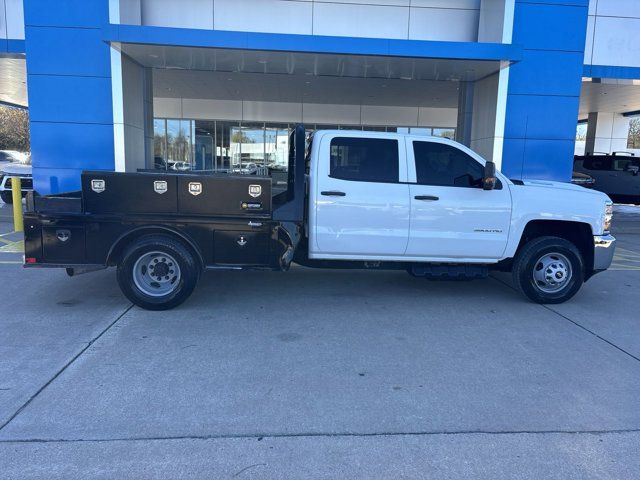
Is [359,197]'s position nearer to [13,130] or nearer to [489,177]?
[489,177]

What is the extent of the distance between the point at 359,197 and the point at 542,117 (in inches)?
327

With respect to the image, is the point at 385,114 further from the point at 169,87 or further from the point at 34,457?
the point at 34,457

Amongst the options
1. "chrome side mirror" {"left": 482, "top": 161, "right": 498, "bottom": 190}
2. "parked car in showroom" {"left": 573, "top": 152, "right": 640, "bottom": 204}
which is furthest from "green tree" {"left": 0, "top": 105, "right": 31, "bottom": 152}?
"chrome side mirror" {"left": 482, "top": 161, "right": 498, "bottom": 190}

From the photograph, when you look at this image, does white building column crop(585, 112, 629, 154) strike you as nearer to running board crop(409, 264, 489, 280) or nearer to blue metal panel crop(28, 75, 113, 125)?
running board crop(409, 264, 489, 280)

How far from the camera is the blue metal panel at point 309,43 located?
34.7 ft

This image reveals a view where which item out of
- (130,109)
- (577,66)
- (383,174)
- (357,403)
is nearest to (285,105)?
(130,109)

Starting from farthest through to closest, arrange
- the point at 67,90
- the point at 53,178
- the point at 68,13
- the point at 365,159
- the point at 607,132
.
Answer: the point at 607,132 → the point at 53,178 → the point at 67,90 → the point at 68,13 → the point at 365,159

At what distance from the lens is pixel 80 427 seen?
3.40m

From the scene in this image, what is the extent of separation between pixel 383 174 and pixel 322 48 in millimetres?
5948

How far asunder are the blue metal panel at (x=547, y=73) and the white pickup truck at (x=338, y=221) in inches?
250

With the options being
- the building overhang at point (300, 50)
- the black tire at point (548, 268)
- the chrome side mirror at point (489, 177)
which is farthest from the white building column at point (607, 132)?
the chrome side mirror at point (489, 177)

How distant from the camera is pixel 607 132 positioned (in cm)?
2678

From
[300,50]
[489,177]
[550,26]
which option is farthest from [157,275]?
[550,26]

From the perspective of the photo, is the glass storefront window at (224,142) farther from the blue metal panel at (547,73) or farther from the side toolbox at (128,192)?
the side toolbox at (128,192)
